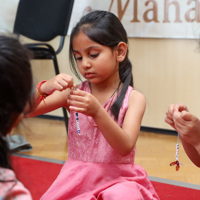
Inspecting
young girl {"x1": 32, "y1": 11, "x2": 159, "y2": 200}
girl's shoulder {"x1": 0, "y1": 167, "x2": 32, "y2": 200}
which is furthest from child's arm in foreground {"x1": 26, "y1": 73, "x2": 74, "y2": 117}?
girl's shoulder {"x1": 0, "y1": 167, "x2": 32, "y2": 200}

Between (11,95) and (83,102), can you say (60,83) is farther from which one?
(11,95)

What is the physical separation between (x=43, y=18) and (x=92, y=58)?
3.66 feet

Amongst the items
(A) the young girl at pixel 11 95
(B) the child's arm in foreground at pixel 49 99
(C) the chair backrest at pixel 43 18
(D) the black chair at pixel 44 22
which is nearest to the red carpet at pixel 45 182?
(B) the child's arm in foreground at pixel 49 99

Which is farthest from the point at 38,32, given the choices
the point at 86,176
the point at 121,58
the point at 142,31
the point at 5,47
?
the point at 5,47

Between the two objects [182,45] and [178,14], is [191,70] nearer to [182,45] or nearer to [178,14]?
[182,45]

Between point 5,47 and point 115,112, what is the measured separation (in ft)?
1.74

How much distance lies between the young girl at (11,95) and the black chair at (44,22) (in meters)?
1.28


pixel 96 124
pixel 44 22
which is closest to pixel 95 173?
pixel 96 124

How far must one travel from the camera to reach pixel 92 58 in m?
1.12

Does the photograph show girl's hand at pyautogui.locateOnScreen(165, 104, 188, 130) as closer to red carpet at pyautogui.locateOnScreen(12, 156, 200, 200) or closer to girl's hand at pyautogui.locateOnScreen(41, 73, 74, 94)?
girl's hand at pyautogui.locateOnScreen(41, 73, 74, 94)

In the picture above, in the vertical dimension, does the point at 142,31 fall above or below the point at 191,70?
above

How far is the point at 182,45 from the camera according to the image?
7.16ft

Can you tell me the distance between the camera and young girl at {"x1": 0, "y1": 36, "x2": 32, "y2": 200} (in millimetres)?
654

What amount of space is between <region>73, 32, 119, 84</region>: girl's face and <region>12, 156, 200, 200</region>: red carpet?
41 centimetres
